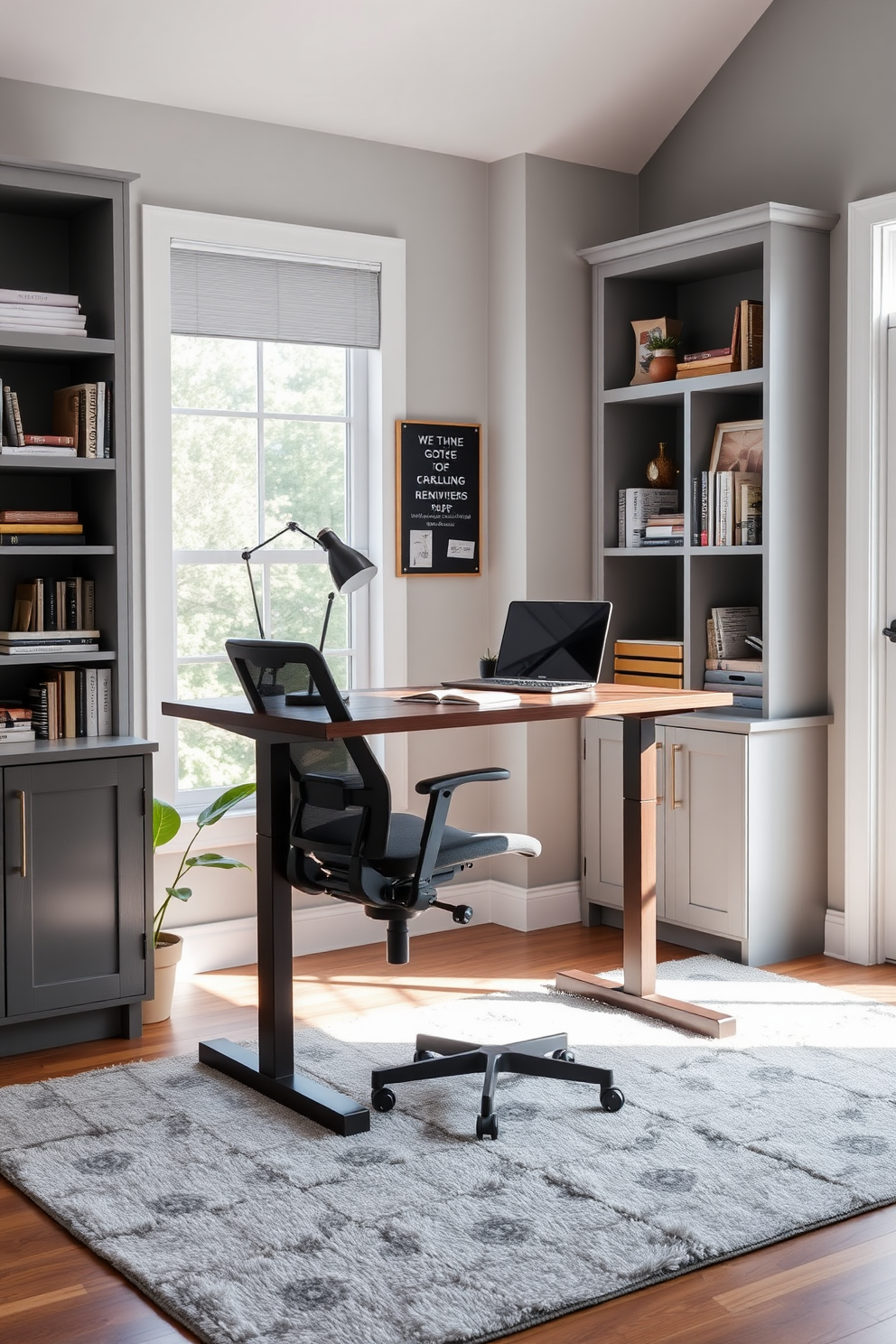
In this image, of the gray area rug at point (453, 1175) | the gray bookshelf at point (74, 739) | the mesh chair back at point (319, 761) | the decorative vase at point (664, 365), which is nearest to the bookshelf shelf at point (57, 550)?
A: the gray bookshelf at point (74, 739)

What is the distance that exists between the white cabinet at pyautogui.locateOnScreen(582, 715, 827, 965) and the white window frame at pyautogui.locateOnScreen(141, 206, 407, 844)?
38.2 inches

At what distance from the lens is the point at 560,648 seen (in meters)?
3.87

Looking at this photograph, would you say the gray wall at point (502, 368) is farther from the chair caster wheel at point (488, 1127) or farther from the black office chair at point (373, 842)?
the chair caster wheel at point (488, 1127)

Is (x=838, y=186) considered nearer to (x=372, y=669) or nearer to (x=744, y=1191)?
(x=372, y=669)

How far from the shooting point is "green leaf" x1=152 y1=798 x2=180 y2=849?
3.99 metres

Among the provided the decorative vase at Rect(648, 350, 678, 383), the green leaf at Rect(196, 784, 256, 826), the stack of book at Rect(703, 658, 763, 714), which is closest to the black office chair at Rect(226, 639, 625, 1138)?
the green leaf at Rect(196, 784, 256, 826)

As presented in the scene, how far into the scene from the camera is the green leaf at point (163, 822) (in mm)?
3994

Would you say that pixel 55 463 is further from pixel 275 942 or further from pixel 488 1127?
pixel 488 1127

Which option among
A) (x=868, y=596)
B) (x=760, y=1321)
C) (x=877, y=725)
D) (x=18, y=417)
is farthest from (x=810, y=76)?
(x=760, y=1321)

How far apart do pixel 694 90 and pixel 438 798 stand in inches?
125

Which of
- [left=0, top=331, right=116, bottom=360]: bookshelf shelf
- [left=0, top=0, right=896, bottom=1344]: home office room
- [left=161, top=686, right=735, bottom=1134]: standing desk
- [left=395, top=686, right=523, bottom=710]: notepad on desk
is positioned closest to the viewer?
[left=0, top=0, right=896, bottom=1344]: home office room

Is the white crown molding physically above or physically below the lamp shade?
above

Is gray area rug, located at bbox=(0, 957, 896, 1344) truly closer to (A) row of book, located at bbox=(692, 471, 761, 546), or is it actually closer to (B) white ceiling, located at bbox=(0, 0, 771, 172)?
(A) row of book, located at bbox=(692, 471, 761, 546)

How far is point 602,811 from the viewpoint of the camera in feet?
16.4
